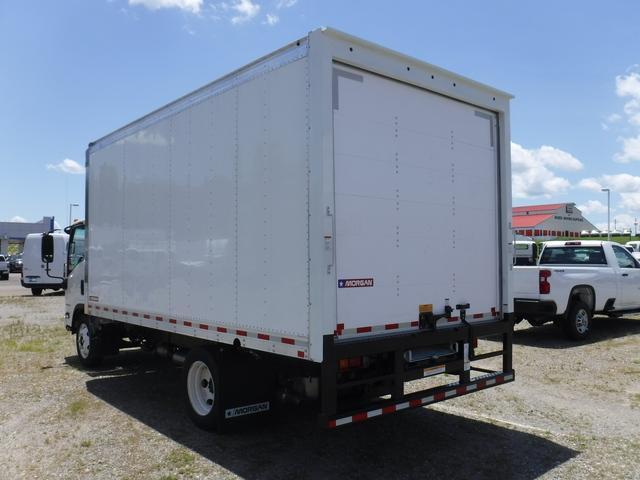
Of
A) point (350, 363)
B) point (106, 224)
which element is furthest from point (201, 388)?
point (106, 224)

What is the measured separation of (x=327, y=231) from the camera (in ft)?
13.9

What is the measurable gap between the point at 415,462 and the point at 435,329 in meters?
1.18

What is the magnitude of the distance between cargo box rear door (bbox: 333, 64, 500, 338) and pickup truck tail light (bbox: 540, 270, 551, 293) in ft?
16.2

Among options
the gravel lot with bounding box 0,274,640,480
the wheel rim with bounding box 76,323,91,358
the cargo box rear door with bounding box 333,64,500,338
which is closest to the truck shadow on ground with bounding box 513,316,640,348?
the gravel lot with bounding box 0,274,640,480

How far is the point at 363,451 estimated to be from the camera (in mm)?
5129

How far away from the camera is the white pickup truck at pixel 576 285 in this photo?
1044 cm

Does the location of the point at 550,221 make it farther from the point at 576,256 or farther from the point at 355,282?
the point at 355,282

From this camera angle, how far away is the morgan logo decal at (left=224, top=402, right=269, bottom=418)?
539cm

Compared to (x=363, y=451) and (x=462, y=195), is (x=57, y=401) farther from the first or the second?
(x=462, y=195)

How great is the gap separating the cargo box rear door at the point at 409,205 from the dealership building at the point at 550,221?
1955 inches

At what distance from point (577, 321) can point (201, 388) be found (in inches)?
308

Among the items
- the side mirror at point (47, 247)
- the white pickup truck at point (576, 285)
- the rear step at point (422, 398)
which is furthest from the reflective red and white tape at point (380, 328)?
the side mirror at point (47, 247)

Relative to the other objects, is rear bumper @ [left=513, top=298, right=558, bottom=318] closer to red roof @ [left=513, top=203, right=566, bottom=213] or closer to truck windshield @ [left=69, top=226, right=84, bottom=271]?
truck windshield @ [left=69, top=226, right=84, bottom=271]

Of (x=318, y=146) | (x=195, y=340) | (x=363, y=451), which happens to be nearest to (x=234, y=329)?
(x=195, y=340)
